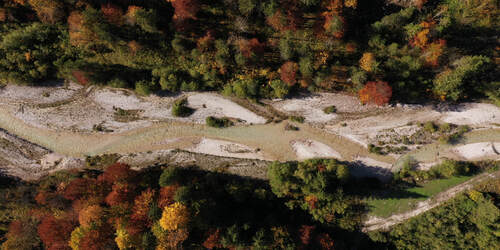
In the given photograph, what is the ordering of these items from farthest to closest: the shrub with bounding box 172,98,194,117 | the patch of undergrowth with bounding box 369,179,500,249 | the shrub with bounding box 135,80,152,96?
1. the shrub with bounding box 172,98,194,117
2. the shrub with bounding box 135,80,152,96
3. the patch of undergrowth with bounding box 369,179,500,249

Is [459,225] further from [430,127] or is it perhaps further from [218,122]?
[218,122]

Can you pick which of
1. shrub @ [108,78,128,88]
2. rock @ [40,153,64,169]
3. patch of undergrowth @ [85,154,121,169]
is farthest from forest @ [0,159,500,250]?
shrub @ [108,78,128,88]

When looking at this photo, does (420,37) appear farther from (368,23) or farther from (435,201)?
(435,201)

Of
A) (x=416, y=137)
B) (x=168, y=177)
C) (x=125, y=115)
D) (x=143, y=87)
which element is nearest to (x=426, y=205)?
(x=416, y=137)

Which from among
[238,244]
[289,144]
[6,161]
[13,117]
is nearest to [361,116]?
[289,144]

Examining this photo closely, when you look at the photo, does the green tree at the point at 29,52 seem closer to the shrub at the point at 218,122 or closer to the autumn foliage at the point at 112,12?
the autumn foliage at the point at 112,12

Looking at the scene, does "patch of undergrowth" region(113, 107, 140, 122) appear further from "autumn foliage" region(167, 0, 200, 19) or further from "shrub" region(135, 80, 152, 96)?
"autumn foliage" region(167, 0, 200, 19)
